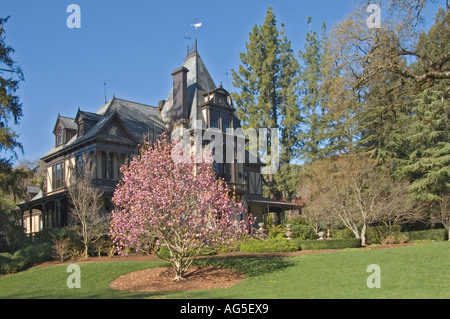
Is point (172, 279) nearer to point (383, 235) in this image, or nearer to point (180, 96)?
point (383, 235)

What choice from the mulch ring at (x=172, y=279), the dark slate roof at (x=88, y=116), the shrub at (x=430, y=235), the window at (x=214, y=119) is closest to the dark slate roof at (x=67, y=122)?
the dark slate roof at (x=88, y=116)

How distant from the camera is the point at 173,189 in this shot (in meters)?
15.4

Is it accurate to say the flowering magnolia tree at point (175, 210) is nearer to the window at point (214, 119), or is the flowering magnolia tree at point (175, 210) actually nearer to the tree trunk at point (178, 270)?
the tree trunk at point (178, 270)

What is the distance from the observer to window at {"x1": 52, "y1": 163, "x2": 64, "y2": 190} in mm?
31406

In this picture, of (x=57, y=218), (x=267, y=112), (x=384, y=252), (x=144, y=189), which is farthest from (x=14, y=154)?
(x=267, y=112)

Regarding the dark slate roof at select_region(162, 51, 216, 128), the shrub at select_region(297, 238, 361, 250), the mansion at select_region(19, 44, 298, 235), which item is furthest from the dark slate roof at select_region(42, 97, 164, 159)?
the shrub at select_region(297, 238, 361, 250)

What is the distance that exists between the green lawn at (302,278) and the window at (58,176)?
12.4m

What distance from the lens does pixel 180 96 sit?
107 feet

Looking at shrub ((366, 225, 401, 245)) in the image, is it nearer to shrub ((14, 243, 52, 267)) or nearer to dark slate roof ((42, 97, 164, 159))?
dark slate roof ((42, 97, 164, 159))

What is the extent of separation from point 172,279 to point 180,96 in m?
19.3

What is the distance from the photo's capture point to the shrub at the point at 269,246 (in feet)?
73.2

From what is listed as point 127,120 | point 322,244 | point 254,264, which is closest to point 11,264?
point 254,264

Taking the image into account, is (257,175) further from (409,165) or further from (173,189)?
(173,189)
